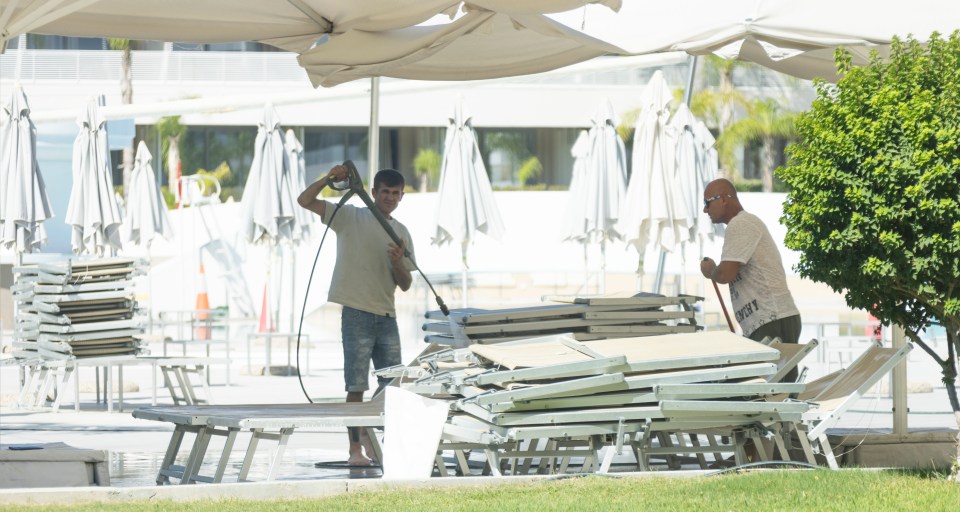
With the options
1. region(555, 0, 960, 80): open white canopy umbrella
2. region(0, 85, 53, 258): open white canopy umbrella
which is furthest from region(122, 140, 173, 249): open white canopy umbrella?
region(555, 0, 960, 80): open white canopy umbrella

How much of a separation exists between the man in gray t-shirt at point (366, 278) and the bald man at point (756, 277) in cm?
175

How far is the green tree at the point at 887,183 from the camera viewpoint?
5309mm

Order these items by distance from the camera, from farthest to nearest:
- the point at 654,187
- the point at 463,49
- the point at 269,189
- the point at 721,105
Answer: the point at 721,105 < the point at 269,189 < the point at 654,187 < the point at 463,49

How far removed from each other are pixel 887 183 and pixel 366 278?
3.24 meters

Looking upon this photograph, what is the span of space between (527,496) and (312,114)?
3666cm

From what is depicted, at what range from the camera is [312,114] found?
1630 inches

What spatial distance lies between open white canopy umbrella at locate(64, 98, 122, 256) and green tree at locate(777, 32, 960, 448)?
36.8 ft

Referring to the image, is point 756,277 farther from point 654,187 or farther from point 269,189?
point 269,189

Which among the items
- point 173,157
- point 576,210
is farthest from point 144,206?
point 173,157

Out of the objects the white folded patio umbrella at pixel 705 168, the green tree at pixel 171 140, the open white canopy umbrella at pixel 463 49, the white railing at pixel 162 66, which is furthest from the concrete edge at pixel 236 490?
the green tree at pixel 171 140

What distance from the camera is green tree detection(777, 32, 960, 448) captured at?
5.31 meters

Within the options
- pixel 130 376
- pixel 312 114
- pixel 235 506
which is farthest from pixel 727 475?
pixel 312 114

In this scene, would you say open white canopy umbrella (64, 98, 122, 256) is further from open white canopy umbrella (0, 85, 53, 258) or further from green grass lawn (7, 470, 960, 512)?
green grass lawn (7, 470, 960, 512)

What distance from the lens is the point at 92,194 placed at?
613 inches
